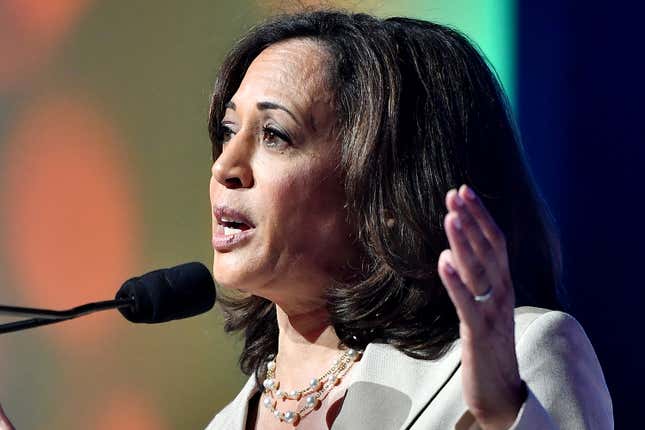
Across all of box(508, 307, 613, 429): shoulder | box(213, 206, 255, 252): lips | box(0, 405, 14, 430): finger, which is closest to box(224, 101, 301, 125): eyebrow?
box(213, 206, 255, 252): lips

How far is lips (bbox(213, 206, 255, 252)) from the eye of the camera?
1.63 metres

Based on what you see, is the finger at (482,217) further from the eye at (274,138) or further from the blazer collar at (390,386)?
the eye at (274,138)

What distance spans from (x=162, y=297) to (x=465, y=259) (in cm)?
46

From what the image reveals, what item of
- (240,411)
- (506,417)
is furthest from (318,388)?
(506,417)

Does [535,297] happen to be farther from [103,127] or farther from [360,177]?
[103,127]

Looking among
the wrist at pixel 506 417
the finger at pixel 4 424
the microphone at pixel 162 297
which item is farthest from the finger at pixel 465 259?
the finger at pixel 4 424

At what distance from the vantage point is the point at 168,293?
140cm

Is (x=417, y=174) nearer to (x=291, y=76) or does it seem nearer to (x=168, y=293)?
(x=291, y=76)

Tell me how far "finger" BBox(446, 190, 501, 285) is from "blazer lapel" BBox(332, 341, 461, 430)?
1.49 feet

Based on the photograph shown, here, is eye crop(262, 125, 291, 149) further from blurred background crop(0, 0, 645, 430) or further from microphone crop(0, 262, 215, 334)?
blurred background crop(0, 0, 645, 430)

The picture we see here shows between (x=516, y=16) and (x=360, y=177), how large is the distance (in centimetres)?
53

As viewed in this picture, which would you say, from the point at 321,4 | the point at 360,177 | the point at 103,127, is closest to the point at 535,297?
the point at 360,177

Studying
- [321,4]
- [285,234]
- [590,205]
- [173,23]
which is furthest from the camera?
[173,23]

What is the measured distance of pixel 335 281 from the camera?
1688mm
